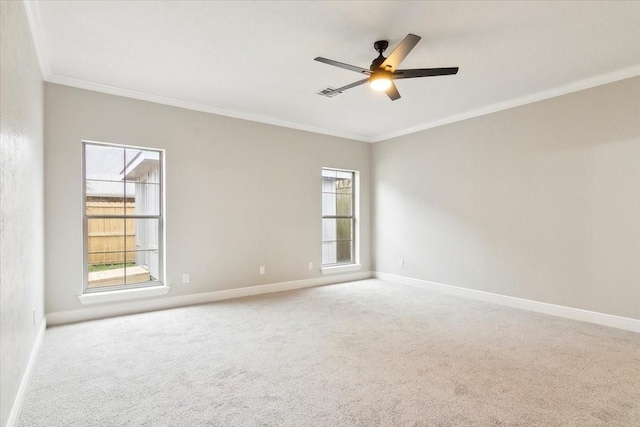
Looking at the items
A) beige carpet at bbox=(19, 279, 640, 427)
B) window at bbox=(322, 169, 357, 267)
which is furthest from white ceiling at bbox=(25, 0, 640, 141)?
beige carpet at bbox=(19, 279, 640, 427)

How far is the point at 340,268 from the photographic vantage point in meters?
6.18

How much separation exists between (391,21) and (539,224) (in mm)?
3174

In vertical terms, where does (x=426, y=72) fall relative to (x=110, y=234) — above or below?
above

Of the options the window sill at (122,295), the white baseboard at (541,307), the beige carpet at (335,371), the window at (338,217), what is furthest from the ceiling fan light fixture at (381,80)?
the window sill at (122,295)

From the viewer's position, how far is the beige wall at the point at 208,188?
12.6 feet

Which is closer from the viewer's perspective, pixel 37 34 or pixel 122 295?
pixel 37 34

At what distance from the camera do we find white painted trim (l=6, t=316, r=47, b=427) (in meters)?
1.95

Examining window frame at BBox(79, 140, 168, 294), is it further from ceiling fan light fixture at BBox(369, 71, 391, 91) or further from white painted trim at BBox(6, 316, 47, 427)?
ceiling fan light fixture at BBox(369, 71, 391, 91)

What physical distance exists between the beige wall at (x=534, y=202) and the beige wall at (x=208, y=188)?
163 cm

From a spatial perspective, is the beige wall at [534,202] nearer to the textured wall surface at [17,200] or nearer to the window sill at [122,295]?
the window sill at [122,295]

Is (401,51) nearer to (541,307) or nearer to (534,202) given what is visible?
(534,202)

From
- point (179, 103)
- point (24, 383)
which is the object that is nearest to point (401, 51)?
point (179, 103)

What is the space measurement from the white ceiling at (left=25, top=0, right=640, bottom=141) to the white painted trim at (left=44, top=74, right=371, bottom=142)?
17 millimetres

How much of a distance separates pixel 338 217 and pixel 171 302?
317 cm
